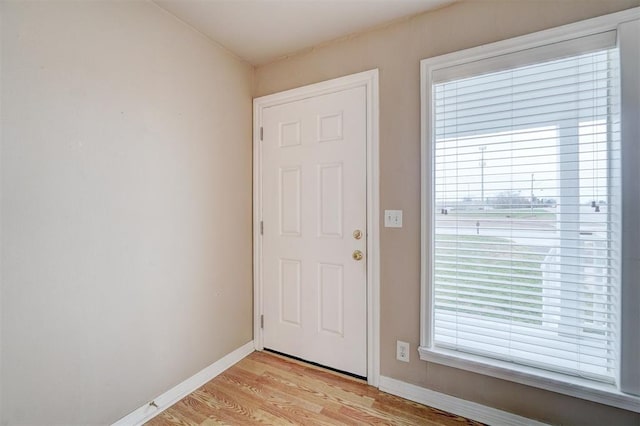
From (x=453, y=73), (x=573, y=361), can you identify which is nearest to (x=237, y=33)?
(x=453, y=73)

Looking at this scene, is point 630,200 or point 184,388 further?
point 184,388

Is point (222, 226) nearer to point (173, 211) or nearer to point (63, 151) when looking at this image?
point (173, 211)

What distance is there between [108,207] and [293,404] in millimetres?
1566

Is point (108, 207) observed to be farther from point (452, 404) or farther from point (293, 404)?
point (452, 404)

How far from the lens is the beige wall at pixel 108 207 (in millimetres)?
1161

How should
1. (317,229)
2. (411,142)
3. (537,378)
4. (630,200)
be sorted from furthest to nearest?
(317,229), (411,142), (537,378), (630,200)

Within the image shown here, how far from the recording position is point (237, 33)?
1899 millimetres

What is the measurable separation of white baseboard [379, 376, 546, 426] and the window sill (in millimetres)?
202

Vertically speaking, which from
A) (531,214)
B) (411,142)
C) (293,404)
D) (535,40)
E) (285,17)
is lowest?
(293,404)

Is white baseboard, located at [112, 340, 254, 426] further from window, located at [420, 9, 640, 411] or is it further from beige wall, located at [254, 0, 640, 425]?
window, located at [420, 9, 640, 411]

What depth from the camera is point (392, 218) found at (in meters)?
1.81

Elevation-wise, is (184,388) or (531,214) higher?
(531,214)

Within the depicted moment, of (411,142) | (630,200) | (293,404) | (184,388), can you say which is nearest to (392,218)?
(411,142)

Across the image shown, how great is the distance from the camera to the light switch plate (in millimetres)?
1790
